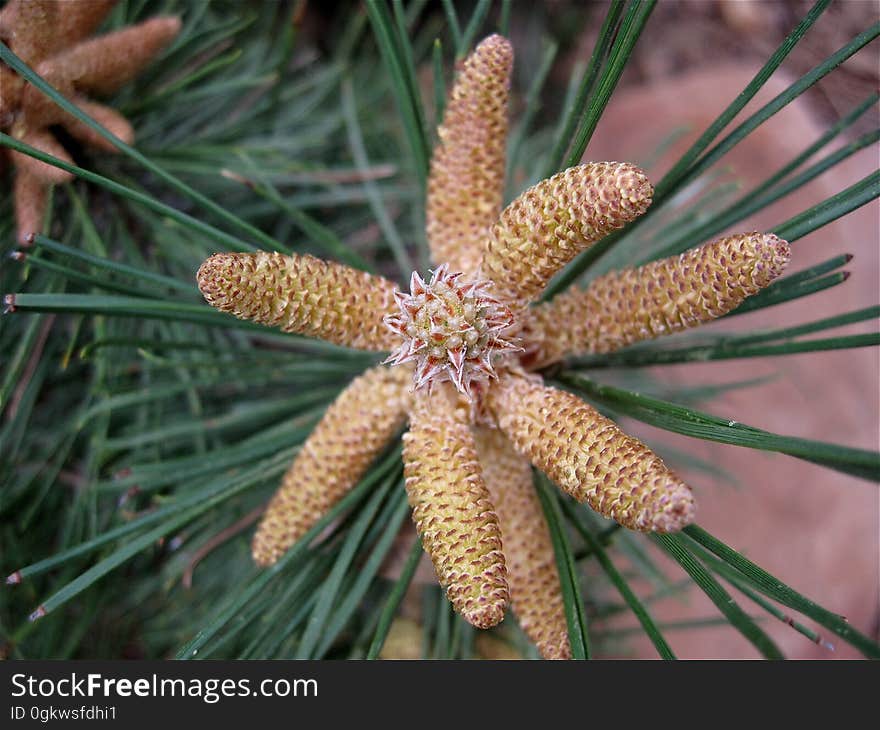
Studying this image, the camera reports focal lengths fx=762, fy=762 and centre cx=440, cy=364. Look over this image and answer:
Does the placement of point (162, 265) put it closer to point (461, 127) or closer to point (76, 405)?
point (76, 405)

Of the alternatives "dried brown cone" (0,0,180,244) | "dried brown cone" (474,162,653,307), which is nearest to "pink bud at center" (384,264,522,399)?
"dried brown cone" (474,162,653,307)

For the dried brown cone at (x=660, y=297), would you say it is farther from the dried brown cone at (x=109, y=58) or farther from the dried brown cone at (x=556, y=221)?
the dried brown cone at (x=109, y=58)

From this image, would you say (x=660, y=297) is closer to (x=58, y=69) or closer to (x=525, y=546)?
(x=525, y=546)

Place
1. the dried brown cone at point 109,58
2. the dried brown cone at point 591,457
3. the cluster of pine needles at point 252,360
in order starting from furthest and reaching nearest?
1. the dried brown cone at point 109,58
2. the cluster of pine needles at point 252,360
3. the dried brown cone at point 591,457

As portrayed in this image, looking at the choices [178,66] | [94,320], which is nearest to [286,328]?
[94,320]

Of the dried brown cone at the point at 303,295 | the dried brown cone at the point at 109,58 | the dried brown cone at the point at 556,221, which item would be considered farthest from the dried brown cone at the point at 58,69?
the dried brown cone at the point at 556,221
